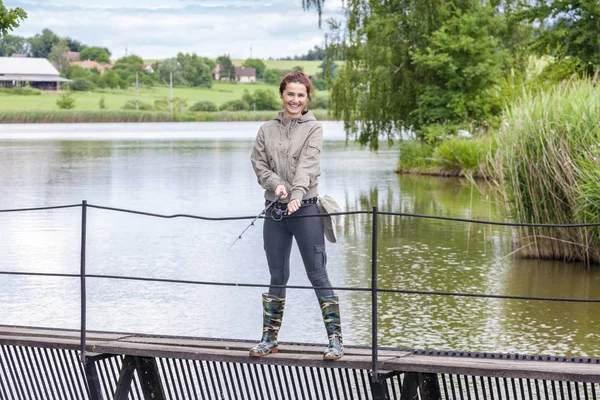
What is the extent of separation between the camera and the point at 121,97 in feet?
448

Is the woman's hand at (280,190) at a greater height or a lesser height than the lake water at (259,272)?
greater

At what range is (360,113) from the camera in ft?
127

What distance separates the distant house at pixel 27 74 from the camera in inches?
5640

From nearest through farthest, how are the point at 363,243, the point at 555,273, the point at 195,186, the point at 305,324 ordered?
the point at 305,324 < the point at 555,273 < the point at 363,243 < the point at 195,186

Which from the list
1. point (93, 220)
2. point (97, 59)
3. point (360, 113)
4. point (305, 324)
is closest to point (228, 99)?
point (97, 59)

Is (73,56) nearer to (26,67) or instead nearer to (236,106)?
(26,67)

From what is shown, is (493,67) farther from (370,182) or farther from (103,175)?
(103,175)

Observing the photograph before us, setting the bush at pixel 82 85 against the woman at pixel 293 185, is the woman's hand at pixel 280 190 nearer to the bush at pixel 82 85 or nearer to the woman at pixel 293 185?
the woman at pixel 293 185

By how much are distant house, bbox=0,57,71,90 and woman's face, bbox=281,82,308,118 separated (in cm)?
13882

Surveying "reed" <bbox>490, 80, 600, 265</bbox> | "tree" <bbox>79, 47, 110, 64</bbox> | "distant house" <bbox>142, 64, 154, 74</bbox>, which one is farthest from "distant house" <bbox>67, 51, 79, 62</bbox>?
"reed" <bbox>490, 80, 600, 265</bbox>

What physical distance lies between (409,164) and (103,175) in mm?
10155

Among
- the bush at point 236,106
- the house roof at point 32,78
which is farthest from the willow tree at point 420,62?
the house roof at point 32,78

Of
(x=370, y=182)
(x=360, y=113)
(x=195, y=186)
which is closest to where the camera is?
(x=195, y=186)

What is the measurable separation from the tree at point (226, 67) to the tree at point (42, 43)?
2615cm
